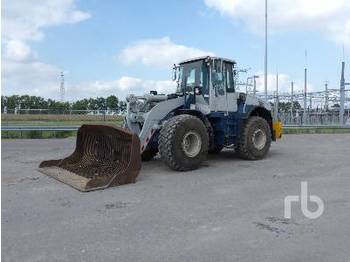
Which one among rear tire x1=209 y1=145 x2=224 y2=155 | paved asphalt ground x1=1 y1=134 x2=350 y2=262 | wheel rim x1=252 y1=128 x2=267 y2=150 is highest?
wheel rim x1=252 y1=128 x2=267 y2=150

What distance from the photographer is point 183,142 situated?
10953 mm

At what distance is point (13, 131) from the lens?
22.5 meters

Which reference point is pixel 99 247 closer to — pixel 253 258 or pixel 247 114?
pixel 253 258

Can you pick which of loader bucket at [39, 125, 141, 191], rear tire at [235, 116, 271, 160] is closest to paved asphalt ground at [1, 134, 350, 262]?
loader bucket at [39, 125, 141, 191]

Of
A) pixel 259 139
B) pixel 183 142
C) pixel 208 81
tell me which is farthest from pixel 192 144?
pixel 259 139

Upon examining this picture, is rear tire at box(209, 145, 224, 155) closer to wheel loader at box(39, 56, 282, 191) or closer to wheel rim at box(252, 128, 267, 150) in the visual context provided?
wheel loader at box(39, 56, 282, 191)

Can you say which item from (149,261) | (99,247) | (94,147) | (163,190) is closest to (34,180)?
(94,147)

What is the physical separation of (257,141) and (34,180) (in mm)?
6621

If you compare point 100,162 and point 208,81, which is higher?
point 208,81

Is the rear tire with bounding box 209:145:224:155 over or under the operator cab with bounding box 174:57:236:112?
under

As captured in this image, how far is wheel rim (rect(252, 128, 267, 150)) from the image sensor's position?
44.1 ft

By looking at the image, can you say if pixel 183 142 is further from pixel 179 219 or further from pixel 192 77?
pixel 179 219

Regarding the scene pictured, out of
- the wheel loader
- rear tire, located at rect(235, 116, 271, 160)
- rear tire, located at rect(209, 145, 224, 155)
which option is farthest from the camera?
rear tire, located at rect(209, 145, 224, 155)

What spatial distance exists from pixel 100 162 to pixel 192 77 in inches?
148
